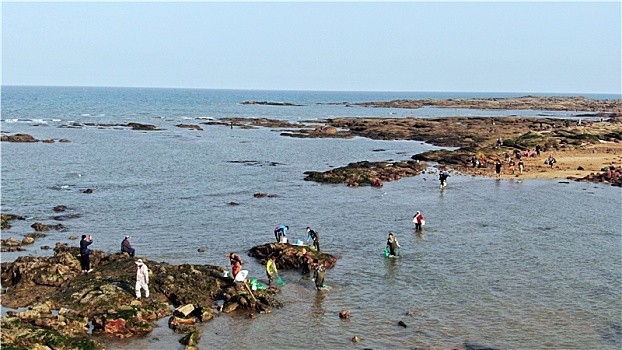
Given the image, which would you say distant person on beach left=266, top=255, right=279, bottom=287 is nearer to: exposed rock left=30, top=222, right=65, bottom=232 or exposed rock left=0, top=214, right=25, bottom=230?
exposed rock left=30, top=222, right=65, bottom=232

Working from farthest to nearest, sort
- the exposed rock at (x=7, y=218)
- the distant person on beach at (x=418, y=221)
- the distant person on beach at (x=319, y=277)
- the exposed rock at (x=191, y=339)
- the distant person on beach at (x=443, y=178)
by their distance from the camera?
the distant person on beach at (x=443, y=178) → the distant person on beach at (x=418, y=221) → the exposed rock at (x=7, y=218) → the distant person on beach at (x=319, y=277) → the exposed rock at (x=191, y=339)

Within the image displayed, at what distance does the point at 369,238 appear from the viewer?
34.4 meters

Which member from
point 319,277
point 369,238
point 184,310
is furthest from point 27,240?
point 369,238

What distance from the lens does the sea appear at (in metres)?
21.1

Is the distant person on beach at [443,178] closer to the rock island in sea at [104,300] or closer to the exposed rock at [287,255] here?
the exposed rock at [287,255]

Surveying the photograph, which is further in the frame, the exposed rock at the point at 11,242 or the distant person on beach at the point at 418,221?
the distant person on beach at the point at 418,221

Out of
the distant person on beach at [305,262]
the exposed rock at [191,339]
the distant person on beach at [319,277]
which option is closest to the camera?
the exposed rock at [191,339]

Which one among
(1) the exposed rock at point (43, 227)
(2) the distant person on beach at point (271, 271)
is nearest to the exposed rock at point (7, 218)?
(1) the exposed rock at point (43, 227)

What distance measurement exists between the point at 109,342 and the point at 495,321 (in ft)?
44.3

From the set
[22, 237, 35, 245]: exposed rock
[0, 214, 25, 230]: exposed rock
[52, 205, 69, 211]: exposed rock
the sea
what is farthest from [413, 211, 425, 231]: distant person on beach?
[0, 214, 25, 230]: exposed rock

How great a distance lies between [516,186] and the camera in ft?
167

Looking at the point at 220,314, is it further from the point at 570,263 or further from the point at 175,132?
the point at 175,132

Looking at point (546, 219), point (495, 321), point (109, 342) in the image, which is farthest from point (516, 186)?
point (109, 342)

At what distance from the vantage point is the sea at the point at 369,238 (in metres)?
21.1
